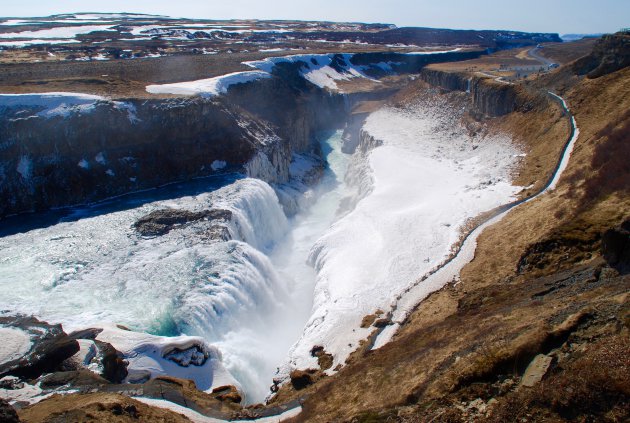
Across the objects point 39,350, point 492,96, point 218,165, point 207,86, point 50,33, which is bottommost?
point 39,350

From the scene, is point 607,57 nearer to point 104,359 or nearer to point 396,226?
point 396,226

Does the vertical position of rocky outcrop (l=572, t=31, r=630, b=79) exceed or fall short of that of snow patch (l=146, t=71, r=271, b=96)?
it exceeds it

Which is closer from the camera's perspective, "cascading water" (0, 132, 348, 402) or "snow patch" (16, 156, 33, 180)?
"cascading water" (0, 132, 348, 402)

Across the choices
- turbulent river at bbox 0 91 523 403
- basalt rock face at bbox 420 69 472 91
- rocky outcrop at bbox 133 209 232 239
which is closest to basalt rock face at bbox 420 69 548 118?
basalt rock face at bbox 420 69 472 91

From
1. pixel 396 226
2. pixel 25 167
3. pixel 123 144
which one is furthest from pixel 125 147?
pixel 396 226

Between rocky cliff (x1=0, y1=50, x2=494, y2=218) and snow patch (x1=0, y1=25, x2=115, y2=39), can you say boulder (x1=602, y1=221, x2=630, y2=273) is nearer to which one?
rocky cliff (x1=0, y1=50, x2=494, y2=218)

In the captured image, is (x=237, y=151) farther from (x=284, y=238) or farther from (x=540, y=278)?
(x=540, y=278)

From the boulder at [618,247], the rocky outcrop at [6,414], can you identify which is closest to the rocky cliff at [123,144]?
the rocky outcrop at [6,414]
